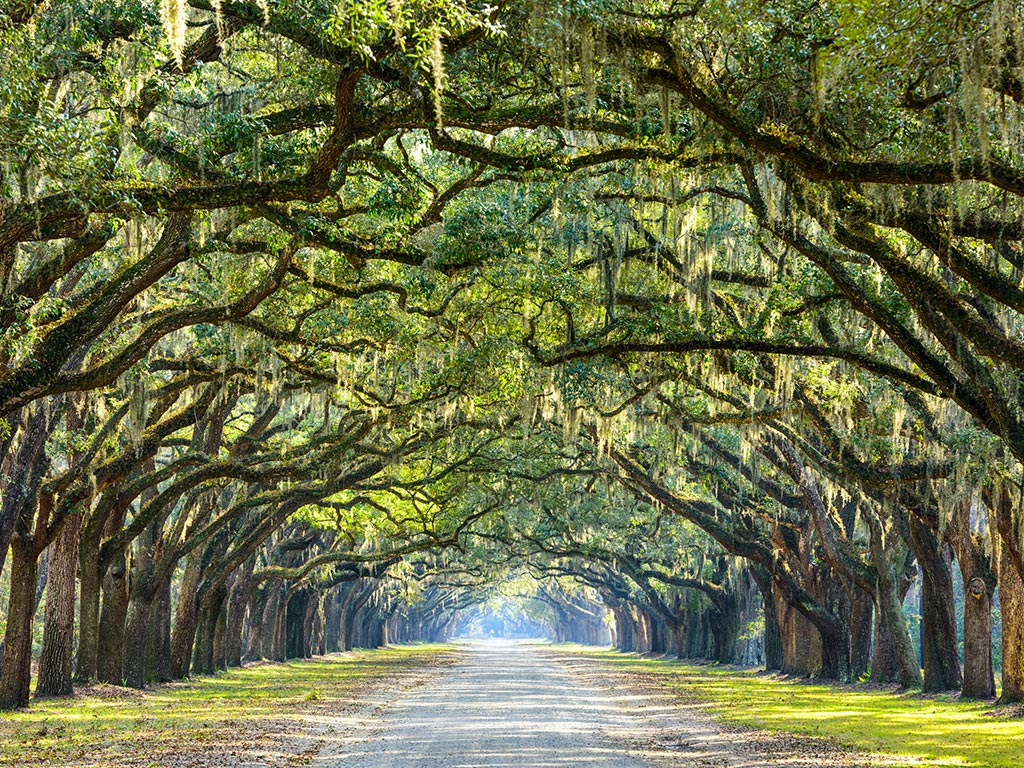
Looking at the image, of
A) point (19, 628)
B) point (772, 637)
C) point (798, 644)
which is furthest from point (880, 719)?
point (772, 637)

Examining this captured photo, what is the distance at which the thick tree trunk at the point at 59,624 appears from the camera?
63.6ft

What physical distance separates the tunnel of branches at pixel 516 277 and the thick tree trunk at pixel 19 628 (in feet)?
0.21

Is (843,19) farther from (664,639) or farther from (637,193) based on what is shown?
(664,639)

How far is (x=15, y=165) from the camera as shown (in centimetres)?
821

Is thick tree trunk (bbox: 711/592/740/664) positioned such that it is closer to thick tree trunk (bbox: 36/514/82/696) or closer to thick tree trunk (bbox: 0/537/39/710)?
thick tree trunk (bbox: 36/514/82/696)

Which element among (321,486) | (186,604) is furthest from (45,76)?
(186,604)

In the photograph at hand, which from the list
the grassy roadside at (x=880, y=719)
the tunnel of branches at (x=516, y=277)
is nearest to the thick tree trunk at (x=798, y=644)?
the tunnel of branches at (x=516, y=277)

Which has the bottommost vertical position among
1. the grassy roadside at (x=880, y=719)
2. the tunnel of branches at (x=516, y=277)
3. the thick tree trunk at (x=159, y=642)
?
the grassy roadside at (x=880, y=719)

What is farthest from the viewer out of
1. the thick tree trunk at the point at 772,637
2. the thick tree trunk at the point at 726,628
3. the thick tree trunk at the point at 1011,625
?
the thick tree trunk at the point at 726,628

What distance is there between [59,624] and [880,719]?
46.0 ft

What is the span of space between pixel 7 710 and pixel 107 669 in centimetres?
500

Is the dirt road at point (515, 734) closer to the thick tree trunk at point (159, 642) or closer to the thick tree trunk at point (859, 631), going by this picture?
the thick tree trunk at point (159, 642)

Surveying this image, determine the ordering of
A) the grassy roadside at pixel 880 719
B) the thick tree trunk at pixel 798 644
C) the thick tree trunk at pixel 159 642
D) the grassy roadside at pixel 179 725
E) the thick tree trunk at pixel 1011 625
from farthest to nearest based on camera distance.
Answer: the thick tree trunk at pixel 798 644
the thick tree trunk at pixel 159 642
the thick tree trunk at pixel 1011 625
the grassy roadside at pixel 880 719
the grassy roadside at pixel 179 725

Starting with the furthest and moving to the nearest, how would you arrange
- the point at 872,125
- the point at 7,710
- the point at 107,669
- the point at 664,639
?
the point at 664,639 < the point at 107,669 < the point at 7,710 < the point at 872,125
